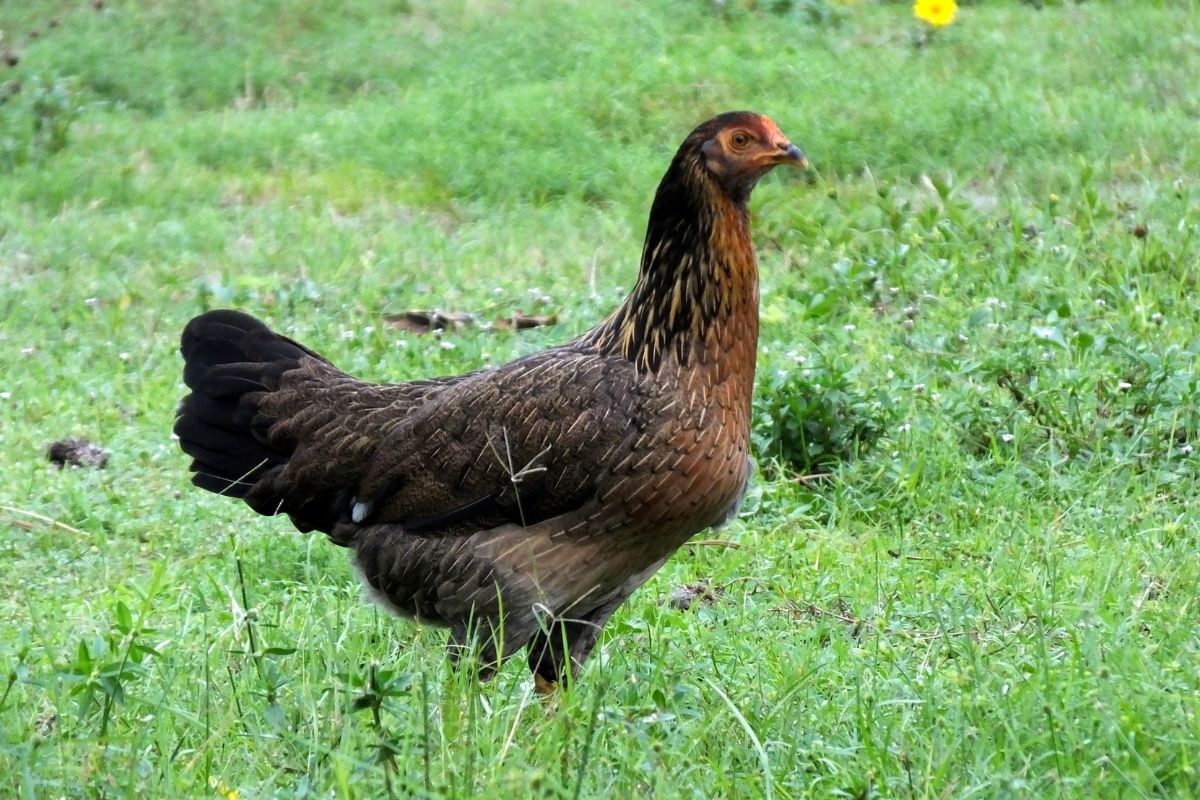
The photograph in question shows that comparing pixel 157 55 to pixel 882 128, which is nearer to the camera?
pixel 882 128

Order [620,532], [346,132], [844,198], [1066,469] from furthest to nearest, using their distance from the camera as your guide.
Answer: [346,132] → [844,198] → [1066,469] → [620,532]

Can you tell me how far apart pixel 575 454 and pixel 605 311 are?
3105 millimetres

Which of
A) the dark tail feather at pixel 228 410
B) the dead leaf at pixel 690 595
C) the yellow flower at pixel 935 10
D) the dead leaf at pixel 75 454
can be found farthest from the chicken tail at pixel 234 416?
the yellow flower at pixel 935 10

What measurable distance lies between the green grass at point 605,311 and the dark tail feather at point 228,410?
13.2 inches

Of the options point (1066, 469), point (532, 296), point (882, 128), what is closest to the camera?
point (1066, 469)

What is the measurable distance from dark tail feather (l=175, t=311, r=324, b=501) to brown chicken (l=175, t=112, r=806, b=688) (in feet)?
0.46

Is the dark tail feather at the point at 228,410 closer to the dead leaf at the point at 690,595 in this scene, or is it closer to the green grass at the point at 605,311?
the green grass at the point at 605,311

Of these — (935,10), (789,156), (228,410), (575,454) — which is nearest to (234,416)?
(228,410)

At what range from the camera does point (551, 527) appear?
4023 mm

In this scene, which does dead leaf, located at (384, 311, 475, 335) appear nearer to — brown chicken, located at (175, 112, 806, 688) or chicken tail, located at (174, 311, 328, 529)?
chicken tail, located at (174, 311, 328, 529)

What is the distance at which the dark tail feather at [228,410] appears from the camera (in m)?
4.58

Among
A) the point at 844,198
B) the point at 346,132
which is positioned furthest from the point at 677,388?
the point at 346,132

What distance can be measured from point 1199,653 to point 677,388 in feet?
4.60

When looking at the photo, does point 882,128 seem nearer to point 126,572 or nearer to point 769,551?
point 769,551
